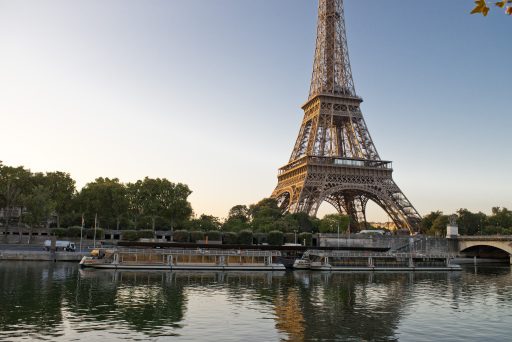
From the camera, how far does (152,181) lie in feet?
331

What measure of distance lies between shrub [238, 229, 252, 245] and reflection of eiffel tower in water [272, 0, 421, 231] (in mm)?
13322

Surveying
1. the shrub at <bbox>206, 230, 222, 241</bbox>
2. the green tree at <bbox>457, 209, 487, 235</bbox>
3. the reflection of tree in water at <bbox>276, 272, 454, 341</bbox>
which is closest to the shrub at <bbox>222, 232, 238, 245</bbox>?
the shrub at <bbox>206, 230, 222, 241</bbox>

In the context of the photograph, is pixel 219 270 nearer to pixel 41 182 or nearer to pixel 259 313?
pixel 259 313

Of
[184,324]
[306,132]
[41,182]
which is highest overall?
[306,132]

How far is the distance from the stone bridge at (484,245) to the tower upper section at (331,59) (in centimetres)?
4302

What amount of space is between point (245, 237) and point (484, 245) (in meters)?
49.9

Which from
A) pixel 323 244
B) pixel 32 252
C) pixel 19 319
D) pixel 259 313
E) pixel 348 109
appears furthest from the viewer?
pixel 348 109

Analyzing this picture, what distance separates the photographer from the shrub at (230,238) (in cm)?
9003

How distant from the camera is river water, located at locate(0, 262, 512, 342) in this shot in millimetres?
24719

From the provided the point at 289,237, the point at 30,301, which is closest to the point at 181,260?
the point at 289,237

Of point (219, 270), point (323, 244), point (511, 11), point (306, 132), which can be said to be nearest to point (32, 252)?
point (219, 270)

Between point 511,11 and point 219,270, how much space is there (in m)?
59.7

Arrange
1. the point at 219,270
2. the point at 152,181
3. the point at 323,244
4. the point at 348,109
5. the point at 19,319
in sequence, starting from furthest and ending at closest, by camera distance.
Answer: the point at 348,109, the point at 152,181, the point at 323,244, the point at 219,270, the point at 19,319

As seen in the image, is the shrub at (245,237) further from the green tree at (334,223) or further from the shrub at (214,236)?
the green tree at (334,223)
